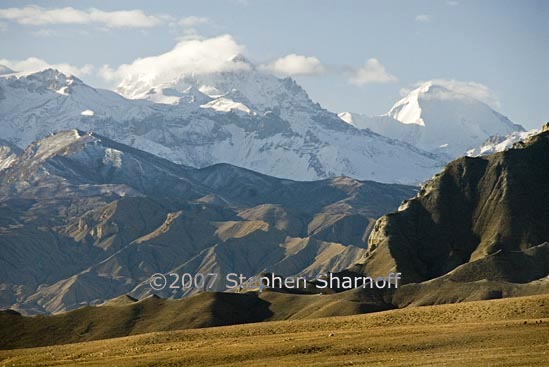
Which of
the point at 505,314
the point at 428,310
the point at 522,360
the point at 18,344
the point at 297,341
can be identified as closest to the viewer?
the point at 522,360

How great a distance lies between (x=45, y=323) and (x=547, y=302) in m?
94.3

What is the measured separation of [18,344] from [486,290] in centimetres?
7773

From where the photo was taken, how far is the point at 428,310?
135 metres

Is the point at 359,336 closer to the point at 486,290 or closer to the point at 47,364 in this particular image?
the point at 47,364

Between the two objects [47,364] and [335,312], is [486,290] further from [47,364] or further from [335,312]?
[47,364]

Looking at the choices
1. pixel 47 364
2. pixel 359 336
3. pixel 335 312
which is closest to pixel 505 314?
pixel 359 336

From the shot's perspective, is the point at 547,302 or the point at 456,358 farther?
the point at 547,302

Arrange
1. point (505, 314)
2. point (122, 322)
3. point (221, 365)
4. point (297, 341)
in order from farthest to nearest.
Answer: point (122, 322), point (505, 314), point (297, 341), point (221, 365)

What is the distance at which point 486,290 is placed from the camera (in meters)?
192

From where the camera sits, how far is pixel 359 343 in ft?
351

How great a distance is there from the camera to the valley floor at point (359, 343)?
3846 inches

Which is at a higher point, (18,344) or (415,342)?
(415,342)

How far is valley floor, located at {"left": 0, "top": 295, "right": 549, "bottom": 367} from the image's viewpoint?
97.7 meters

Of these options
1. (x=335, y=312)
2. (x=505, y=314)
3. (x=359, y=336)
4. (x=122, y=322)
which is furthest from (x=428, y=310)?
(x=122, y=322)
